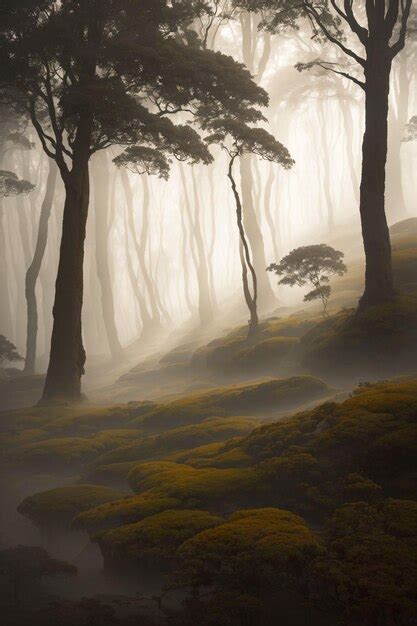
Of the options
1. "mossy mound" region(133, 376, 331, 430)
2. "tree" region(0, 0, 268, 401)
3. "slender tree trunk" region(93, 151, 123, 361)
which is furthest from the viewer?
"slender tree trunk" region(93, 151, 123, 361)

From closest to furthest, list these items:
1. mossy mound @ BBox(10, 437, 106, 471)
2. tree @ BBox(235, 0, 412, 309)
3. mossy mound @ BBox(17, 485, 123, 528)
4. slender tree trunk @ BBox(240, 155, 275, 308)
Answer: mossy mound @ BBox(17, 485, 123, 528), mossy mound @ BBox(10, 437, 106, 471), tree @ BBox(235, 0, 412, 309), slender tree trunk @ BBox(240, 155, 275, 308)

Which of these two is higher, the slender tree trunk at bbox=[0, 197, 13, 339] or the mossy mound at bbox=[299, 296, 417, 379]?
the slender tree trunk at bbox=[0, 197, 13, 339]

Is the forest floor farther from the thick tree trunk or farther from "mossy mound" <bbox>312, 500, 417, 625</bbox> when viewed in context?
the thick tree trunk

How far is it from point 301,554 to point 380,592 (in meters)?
0.81

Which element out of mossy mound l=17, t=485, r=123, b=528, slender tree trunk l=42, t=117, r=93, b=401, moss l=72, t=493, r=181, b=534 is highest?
slender tree trunk l=42, t=117, r=93, b=401

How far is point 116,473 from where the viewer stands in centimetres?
976

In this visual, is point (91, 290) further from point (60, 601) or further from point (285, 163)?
point (60, 601)

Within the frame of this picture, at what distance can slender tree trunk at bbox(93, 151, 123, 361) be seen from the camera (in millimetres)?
38281

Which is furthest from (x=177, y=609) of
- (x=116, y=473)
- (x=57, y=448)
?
(x=57, y=448)

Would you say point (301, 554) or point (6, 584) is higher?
point (301, 554)

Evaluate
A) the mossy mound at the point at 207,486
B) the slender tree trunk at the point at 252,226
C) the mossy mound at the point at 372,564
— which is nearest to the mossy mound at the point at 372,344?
the mossy mound at the point at 207,486

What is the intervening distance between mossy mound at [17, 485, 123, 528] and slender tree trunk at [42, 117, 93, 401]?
885 cm

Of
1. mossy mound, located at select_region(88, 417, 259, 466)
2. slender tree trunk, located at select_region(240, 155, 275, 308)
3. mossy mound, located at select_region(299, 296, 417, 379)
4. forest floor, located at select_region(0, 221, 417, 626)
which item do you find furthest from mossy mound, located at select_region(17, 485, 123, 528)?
slender tree trunk, located at select_region(240, 155, 275, 308)

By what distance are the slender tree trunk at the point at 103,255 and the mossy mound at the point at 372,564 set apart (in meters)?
33.6
